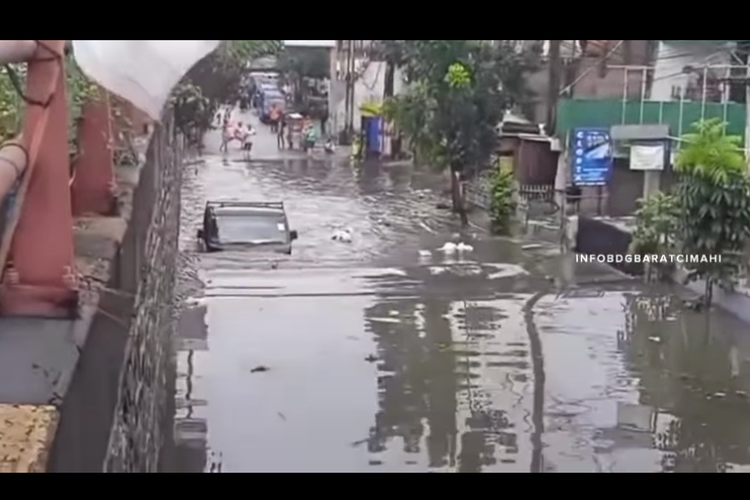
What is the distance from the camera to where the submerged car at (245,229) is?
16.2 m

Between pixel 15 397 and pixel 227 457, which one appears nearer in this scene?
pixel 15 397

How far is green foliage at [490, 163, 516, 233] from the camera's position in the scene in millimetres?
19156

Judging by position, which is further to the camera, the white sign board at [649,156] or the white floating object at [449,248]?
the white sign board at [649,156]

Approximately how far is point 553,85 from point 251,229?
287 inches

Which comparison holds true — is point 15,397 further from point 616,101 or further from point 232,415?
point 616,101

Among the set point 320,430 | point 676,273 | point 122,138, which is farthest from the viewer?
point 676,273

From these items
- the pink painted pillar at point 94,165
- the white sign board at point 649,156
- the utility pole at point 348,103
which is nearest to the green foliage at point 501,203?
the white sign board at point 649,156

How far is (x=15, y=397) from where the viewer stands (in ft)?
5.14

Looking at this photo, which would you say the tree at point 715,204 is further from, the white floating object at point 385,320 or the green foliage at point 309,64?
the green foliage at point 309,64

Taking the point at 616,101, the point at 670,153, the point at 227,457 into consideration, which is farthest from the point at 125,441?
the point at 616,101

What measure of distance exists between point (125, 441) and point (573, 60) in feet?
64.2

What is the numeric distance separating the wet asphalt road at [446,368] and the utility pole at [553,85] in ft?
16.2

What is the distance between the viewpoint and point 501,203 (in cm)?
1916

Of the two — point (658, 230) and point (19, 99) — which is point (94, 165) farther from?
point (658, 230)
